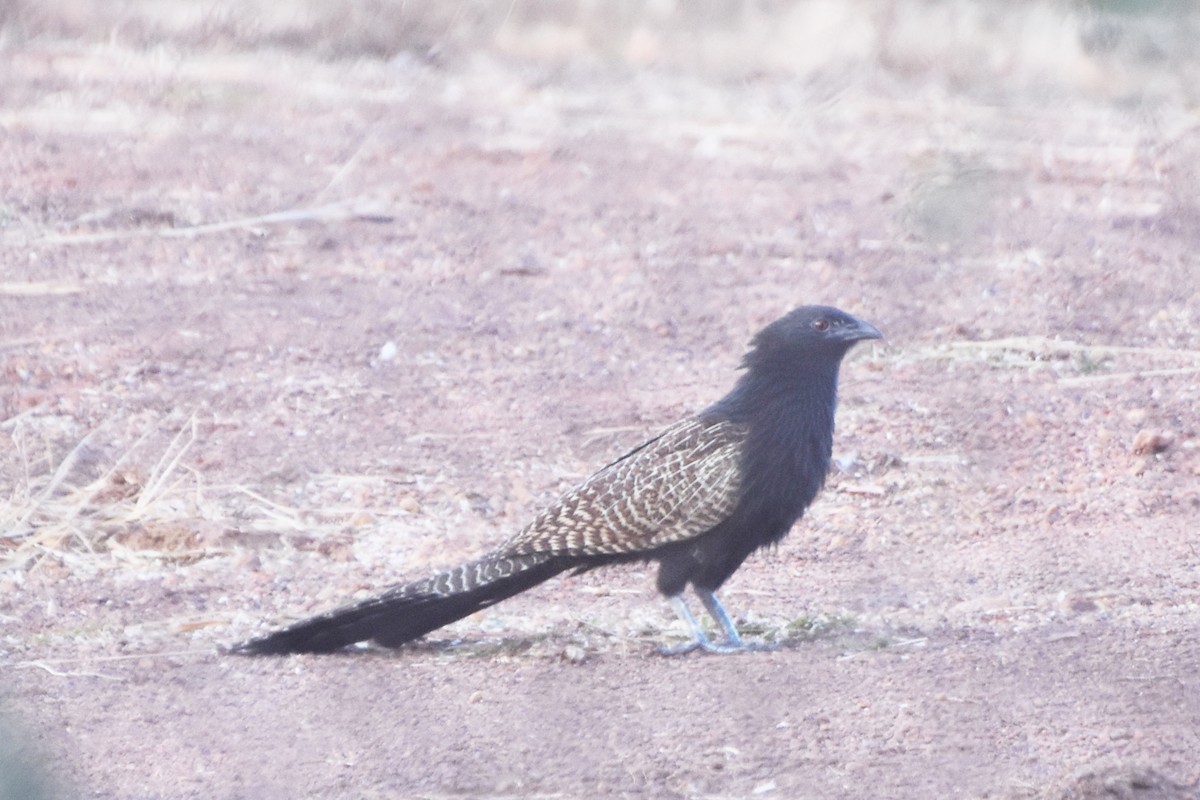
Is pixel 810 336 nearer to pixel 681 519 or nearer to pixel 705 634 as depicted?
pixel 681 519

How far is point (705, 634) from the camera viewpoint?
4.67 meters

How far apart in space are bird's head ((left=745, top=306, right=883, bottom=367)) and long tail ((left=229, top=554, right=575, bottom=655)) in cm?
87

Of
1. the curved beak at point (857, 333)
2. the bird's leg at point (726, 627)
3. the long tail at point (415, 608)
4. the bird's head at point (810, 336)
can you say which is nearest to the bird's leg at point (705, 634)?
the bird's leg at point (726, 627)

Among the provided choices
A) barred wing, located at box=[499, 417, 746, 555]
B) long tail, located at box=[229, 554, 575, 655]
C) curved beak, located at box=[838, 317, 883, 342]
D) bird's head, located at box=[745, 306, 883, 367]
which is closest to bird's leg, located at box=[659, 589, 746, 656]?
barred wing, located at box=[499, 417, 746, 555]

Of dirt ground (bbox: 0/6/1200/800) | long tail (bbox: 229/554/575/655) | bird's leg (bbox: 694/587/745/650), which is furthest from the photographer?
bird's leg (bbox: 694/587/745/650)

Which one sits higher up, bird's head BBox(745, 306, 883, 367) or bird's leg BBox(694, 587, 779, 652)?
bird's head BBox(745, 306, 883, 367)

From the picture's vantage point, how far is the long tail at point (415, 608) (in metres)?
4.33

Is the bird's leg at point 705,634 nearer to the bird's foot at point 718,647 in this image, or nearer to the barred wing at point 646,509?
the bird's foot at point 718,647

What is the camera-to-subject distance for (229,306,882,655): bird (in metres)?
4.47

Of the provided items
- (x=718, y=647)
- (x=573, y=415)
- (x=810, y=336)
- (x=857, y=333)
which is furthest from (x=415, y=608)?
(x=573, y=415)

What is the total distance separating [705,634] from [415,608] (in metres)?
0.83

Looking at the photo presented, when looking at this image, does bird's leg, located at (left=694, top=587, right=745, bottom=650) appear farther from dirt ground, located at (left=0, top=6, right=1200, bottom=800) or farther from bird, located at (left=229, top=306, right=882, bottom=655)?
dirt ground, located at (left=0, top=6, right=1200, bottom=800)

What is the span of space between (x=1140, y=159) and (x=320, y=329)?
19.1ft

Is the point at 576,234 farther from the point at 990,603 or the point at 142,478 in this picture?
the point at 990,603
